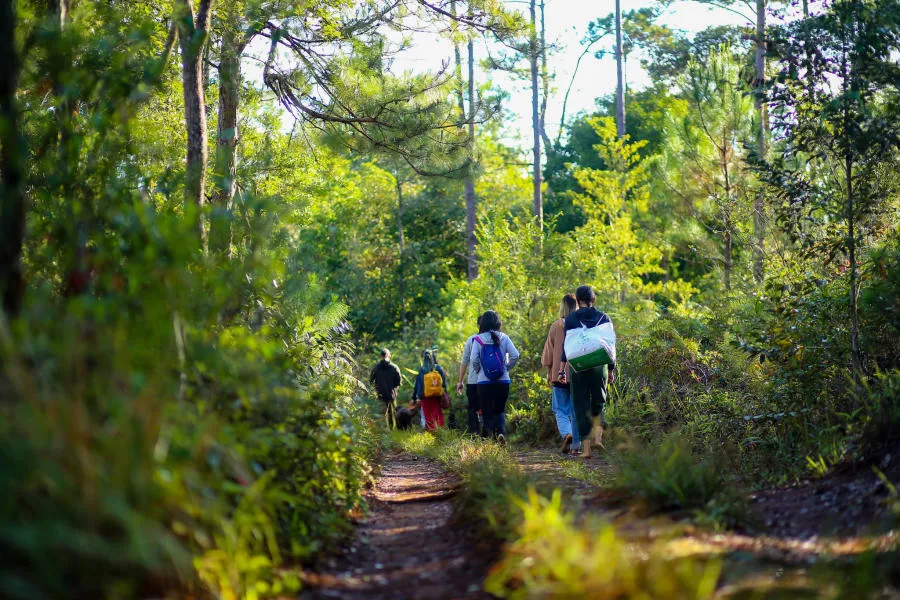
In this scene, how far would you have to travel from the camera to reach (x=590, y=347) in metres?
9.12

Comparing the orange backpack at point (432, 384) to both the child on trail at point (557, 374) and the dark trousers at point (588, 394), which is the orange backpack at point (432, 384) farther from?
the dark trousers at point (588, 394)

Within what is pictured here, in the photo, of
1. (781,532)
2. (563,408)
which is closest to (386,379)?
(563,408)

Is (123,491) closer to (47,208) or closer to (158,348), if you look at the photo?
(158,348)

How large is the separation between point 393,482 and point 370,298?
21.5 m

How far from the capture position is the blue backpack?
10852 mm

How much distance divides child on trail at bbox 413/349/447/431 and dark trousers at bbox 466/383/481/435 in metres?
1.92

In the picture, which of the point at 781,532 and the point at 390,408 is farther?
the point at 390,408

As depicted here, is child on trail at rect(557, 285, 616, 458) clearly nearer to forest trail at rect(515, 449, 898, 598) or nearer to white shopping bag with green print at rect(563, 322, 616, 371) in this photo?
white shopping bag with green print at rect(563, 322, 616, 371)

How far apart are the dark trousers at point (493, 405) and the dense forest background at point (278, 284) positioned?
1545 mm

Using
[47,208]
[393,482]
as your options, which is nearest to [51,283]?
[47,208]

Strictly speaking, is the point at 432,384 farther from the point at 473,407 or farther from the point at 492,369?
the point at 492,369

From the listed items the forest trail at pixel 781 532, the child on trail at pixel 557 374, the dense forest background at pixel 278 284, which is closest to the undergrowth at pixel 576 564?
the forest trail at pixel 781 532

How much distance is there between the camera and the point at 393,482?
9086 millimetres

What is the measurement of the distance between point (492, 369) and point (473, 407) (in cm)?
132
